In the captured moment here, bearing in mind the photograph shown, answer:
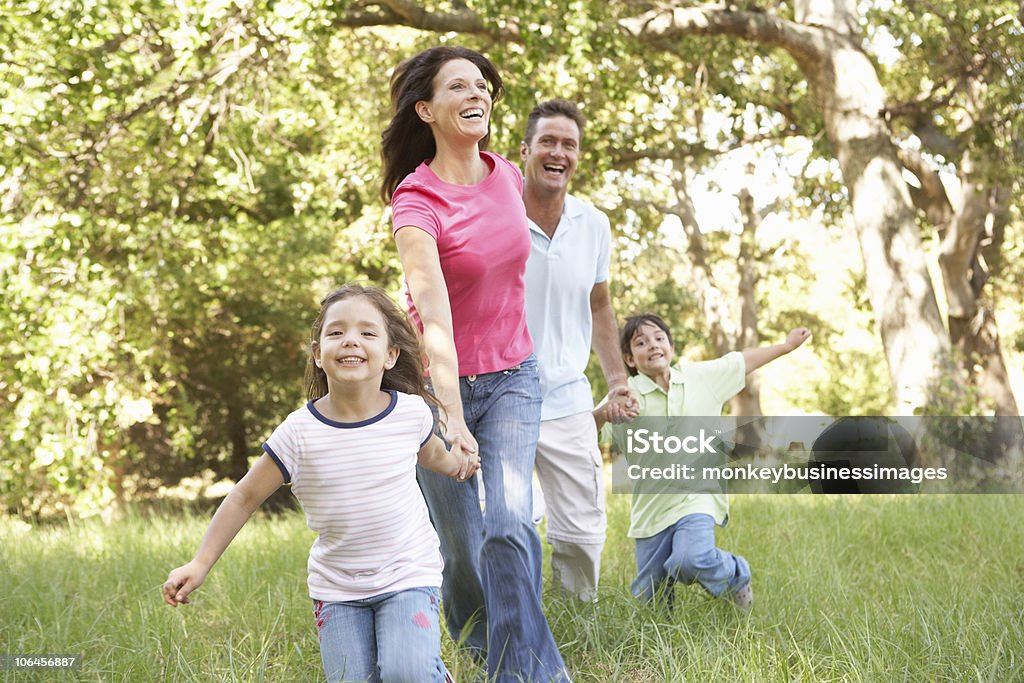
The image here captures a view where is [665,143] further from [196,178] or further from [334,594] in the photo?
[334,594]

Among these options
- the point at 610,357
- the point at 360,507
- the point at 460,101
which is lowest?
the point at 360,507

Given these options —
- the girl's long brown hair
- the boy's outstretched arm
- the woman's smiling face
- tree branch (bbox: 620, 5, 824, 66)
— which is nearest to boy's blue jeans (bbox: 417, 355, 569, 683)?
the girl's long brown hair

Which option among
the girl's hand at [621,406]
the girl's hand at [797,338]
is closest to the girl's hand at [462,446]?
the girl's hand at [621,406]

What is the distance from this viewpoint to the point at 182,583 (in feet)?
8.77

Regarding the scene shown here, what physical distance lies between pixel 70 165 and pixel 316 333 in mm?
8057

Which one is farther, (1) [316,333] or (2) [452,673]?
(2) [452,673]

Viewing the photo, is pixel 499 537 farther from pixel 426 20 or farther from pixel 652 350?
pixel 426 20

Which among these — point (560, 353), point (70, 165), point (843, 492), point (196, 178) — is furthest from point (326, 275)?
point (560, 353)

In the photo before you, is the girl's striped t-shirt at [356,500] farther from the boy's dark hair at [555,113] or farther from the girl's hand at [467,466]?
the boy's dark hair at [555,113]

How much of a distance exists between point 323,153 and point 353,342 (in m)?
11.6

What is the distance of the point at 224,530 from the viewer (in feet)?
9.33

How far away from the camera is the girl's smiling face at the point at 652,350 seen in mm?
4613
